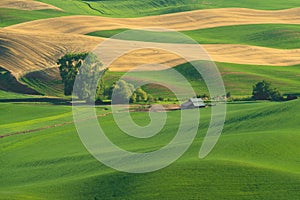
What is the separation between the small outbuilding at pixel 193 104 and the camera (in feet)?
185

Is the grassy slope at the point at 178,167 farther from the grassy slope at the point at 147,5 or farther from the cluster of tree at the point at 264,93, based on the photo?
the grassy slope at the point at 147,5

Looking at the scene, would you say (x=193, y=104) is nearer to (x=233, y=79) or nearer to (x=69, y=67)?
(x=233, y=79)

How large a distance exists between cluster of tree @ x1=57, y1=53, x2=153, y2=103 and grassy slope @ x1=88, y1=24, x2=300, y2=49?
17665mm

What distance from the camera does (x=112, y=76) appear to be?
71188mm

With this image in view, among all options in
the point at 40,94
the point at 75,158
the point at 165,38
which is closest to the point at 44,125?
the point at 75,158

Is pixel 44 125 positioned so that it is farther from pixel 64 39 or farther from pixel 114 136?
pixel 64 39

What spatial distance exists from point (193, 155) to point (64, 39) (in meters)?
48.6

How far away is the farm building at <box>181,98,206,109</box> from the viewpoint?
56.4m

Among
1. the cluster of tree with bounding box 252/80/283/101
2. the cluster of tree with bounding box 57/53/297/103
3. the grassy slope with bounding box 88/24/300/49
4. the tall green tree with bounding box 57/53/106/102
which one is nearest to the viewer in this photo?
the cluster of tree with bounding box 252/80/283/101

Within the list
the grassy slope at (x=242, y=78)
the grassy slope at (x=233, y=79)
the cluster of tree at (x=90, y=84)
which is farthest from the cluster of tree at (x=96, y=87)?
the grassy slope at (x=242, y=78)

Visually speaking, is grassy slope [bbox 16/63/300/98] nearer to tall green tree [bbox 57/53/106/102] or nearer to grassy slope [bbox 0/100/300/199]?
tall green tree [bbox 57/53/106/102]

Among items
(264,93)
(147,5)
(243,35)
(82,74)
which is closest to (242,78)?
(264,93)

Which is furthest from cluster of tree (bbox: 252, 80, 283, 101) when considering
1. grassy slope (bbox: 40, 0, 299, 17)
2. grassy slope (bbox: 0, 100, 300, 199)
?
grassy slope (bbox: 40, 0, 299, 17)

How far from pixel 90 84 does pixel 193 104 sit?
38.2 ft
